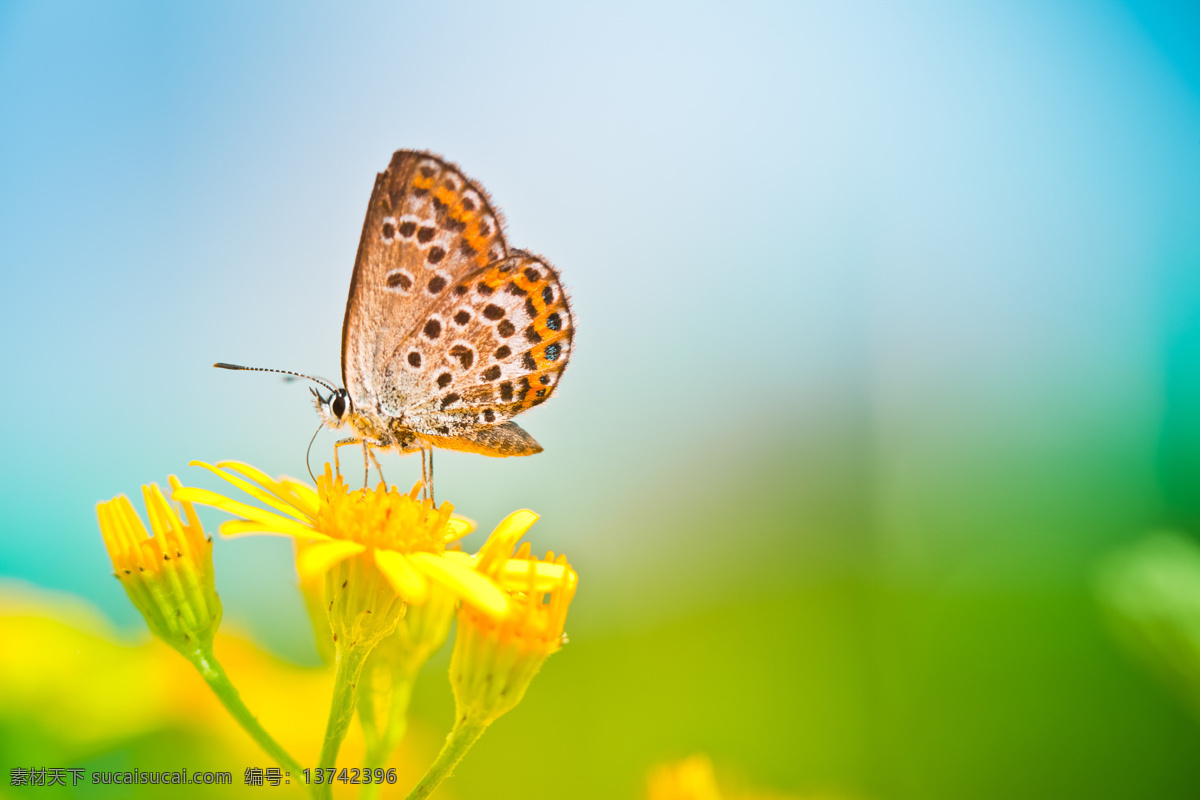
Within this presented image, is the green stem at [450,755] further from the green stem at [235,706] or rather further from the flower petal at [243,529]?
the flower petal at [243,529]

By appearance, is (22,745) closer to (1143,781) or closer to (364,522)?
(364,522)

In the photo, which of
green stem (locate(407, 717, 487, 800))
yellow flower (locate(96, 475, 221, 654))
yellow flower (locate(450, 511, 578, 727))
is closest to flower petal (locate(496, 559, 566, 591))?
yellow flower (locate(450, 511, 578, 727))

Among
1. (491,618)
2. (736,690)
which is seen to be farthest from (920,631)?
(491,618)

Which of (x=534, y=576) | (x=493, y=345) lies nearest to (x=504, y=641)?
(x=534, y=576)

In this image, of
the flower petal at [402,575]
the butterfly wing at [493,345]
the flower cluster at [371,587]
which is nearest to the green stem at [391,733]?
the flower cluster at [371,587]

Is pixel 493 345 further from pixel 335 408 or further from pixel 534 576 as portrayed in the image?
pixel 534 576

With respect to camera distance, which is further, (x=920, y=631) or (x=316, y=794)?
(x=920, y=631)
